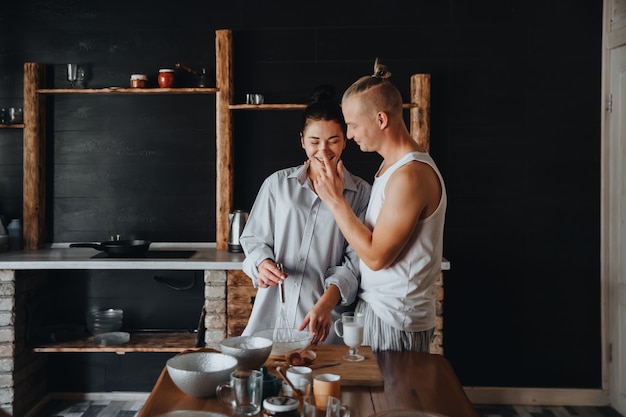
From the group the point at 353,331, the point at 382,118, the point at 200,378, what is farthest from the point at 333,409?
the point at 382,118

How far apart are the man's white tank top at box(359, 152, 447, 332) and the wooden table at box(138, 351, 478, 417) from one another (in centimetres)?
15

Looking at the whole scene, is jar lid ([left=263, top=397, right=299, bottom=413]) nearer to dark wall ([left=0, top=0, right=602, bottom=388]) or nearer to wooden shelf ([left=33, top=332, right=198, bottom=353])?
wooden shelf ([left=33, top=332, right=198, bottom=353])

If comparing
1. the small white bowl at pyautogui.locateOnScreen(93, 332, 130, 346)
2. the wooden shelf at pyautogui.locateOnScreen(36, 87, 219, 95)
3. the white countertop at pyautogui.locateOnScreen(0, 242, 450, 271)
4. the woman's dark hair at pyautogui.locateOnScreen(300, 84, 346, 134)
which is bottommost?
the small white bowl at pyautogui.locateOnScreen(93, 332, 130, 346)

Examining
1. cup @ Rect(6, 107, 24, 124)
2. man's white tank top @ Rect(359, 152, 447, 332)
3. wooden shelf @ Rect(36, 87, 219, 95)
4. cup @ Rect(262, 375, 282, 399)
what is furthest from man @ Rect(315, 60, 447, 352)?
cup @ Rect(6, 107, 24, 124)

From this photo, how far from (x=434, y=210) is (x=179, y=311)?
2528mm

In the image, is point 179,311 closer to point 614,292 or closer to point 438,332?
point 438,332

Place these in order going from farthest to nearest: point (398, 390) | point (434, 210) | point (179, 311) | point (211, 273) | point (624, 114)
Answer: point (179, 311)
point (624, 114)
point (211, 273)
point (434, 210)
point (398, 390)

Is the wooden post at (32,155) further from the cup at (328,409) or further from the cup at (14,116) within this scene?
the cup at (328,409)

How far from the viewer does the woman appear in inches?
99.0

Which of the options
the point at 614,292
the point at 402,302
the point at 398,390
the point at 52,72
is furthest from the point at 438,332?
the point at 52,72

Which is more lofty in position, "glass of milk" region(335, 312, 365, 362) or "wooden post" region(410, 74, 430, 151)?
"wooden post" region(410, 74, 430, 151)

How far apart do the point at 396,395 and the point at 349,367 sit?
0.65 ft

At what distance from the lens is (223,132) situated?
13.1ft

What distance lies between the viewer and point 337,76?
13.5 feet
